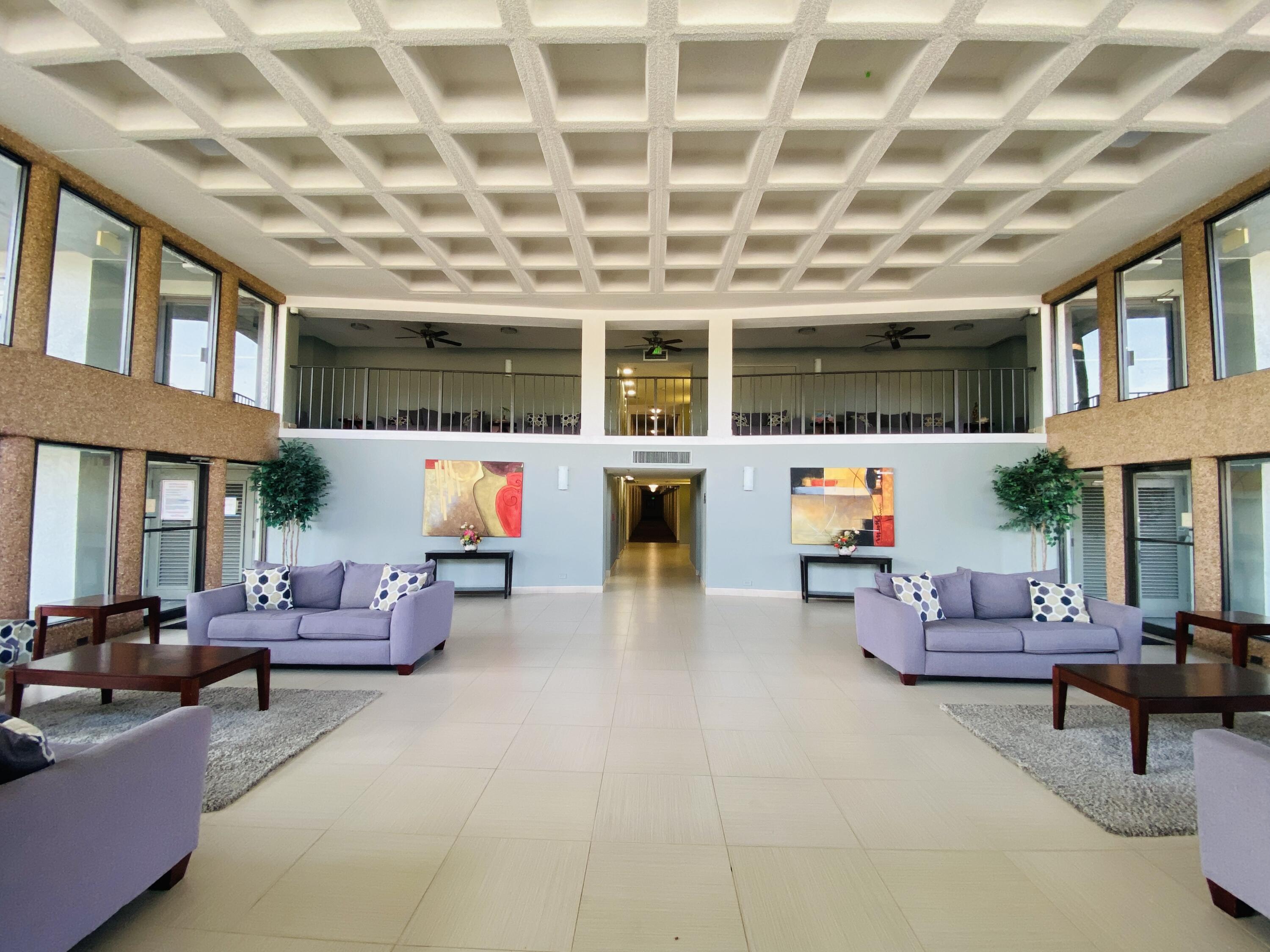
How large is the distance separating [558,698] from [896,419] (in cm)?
1010

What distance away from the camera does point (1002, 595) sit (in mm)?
5188

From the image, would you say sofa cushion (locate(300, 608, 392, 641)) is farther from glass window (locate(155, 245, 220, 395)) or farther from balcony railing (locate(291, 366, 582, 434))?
balcony railing (locate(291, 366, 582, 434))

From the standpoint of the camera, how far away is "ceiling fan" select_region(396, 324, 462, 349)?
33.2 ft

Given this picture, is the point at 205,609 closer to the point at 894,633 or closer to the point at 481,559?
the point at 481,559

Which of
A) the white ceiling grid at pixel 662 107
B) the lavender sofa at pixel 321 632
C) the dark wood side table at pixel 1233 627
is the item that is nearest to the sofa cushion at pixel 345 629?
the lavender sofa at pixel 321 632

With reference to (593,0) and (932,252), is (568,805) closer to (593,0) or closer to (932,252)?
(593,0)

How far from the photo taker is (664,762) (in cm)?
312

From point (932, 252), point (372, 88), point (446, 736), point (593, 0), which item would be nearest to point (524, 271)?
point (372, 88)

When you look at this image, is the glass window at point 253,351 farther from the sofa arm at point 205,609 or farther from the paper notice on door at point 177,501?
the sofa arm at point 205,609

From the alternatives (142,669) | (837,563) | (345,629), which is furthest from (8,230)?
(837,563)

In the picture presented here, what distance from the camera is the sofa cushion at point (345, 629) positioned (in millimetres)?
4742

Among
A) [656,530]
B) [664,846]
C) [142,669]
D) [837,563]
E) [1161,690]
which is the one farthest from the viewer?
[656,530]

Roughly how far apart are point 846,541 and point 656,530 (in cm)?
1701

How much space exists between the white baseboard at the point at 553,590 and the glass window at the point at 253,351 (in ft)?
14.9
